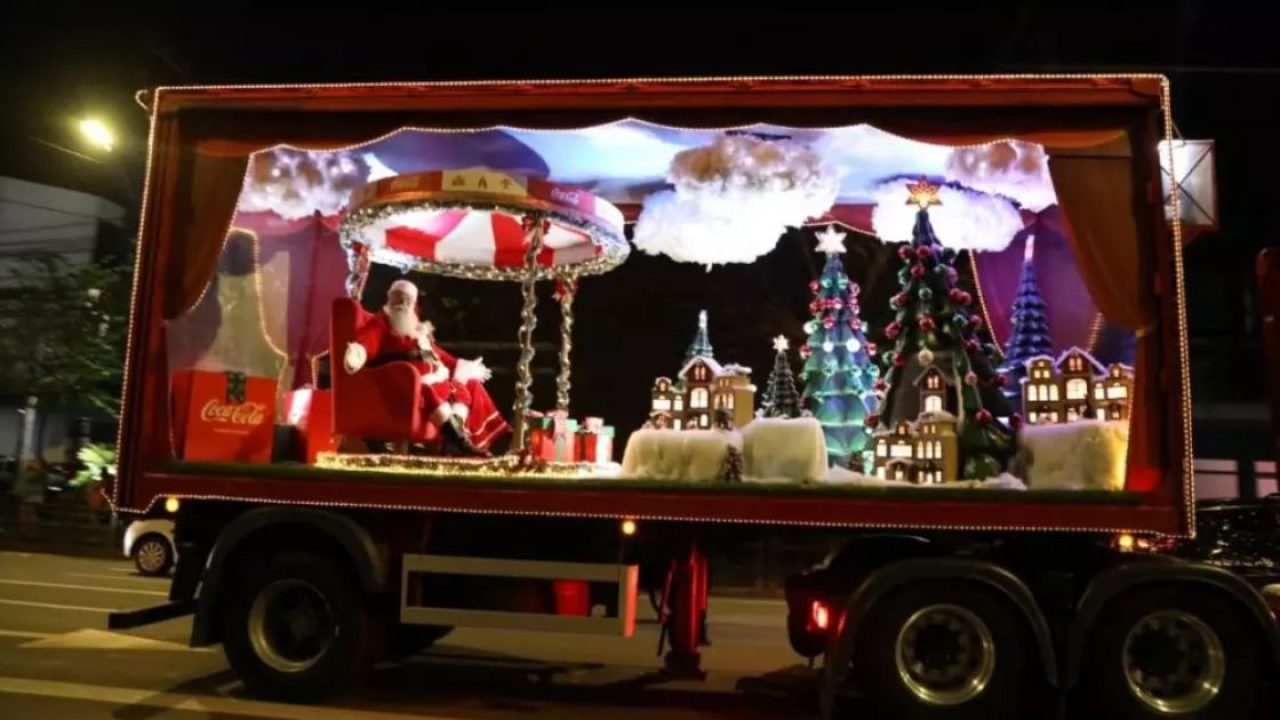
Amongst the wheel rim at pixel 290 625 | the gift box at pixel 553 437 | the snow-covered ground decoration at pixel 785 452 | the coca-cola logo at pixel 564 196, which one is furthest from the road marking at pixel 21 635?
the snow-covered ground decoration at pixel 785 452

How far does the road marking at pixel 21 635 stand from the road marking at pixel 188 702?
2.00 m

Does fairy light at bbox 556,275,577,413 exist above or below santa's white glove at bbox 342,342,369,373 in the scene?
above

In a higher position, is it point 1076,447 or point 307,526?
point 1076,447

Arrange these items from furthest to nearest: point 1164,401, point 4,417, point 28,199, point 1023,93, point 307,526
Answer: point 4,417
point 28,199
point 307,526
point 1023,93
point 1164,401

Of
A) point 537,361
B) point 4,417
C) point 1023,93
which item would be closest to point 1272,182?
point 537,361

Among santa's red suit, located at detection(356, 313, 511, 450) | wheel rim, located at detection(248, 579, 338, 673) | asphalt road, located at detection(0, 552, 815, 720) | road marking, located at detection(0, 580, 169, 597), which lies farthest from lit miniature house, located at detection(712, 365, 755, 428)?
road marking, located at detection(0, 580, 169, 597)

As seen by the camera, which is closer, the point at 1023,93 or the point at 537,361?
the point at 1023,93

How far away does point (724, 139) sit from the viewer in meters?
7.34

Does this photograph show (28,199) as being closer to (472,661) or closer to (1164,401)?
(472,661)

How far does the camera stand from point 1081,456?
601 cm

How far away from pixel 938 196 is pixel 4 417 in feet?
99.7

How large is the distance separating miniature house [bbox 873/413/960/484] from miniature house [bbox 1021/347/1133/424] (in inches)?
25.0

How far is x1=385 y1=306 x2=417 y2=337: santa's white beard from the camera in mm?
7770

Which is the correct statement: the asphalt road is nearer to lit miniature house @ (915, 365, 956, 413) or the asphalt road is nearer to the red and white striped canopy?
lit miniature house @ (915, 365, 956, 413)
